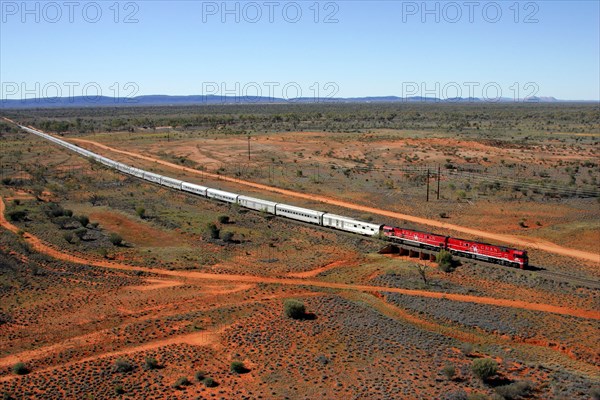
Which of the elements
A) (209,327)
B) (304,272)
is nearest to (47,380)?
(209,327)

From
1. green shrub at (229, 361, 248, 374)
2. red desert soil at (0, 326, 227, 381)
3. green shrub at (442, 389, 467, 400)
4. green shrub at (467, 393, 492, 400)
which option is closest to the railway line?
green shrub at (467, 393, 492, 400)

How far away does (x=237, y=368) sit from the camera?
29.8 meters

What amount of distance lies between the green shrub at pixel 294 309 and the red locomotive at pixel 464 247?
1771 centimetres

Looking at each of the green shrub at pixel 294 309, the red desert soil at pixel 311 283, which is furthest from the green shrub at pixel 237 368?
the red desert soil at pixel 311 283

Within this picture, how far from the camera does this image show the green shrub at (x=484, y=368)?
91.1ft

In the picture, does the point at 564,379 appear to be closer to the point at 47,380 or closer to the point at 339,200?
the point at 47,380

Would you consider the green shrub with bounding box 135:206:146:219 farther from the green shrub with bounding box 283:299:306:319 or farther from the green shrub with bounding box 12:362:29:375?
the green shrub with bounding box 12:362:29:375

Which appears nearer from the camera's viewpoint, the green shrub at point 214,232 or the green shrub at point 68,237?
the green shrub at point 68,237

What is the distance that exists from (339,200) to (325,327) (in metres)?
39.5

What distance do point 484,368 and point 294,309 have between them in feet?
42.8

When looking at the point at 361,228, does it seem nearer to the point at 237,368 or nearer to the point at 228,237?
the point at 228,237

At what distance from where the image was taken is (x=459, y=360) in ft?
99.7

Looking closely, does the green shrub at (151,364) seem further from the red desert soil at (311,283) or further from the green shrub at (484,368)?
the green shrub at (484,368)

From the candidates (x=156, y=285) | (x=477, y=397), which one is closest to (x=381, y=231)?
(x=156, y=285)
